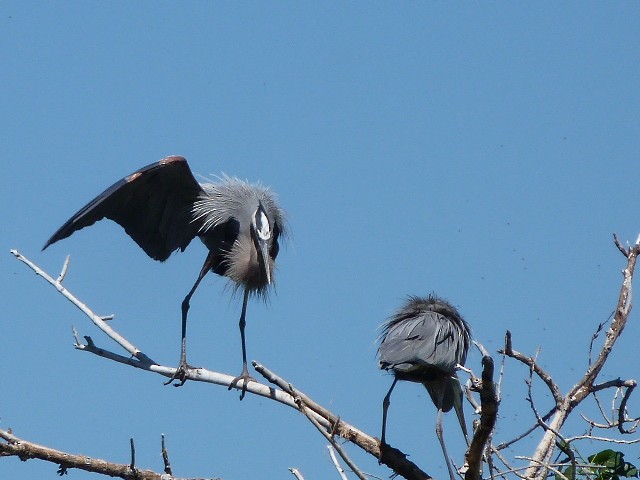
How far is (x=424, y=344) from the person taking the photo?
801 centimetres

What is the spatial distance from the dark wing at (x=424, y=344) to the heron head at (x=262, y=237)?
206cm

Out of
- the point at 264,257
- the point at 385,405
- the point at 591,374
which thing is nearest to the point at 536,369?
the point at 591,374

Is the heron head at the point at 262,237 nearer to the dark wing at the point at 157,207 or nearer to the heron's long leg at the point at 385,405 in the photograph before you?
the dark wing at the point at 157,207

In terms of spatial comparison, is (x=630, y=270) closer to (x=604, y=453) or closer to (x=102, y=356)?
(x=604, y=453)

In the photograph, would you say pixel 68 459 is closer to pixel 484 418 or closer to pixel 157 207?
pixel 484 418

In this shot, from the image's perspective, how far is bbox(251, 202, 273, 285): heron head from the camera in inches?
398

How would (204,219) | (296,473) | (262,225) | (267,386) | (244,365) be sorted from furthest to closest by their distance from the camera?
1. (204,219)
2. (262,225)
3. (244,365)
4. (267,386)
5. (296,473)

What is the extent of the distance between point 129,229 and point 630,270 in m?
5.08

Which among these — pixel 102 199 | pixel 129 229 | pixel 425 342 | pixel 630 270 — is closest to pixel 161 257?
pixel 129 229

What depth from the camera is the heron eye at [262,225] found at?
10211mm

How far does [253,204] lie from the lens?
10.5m

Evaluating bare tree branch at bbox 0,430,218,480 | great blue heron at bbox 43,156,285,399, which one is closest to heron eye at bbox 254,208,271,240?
great blue heron at bbox 43,156,285,399

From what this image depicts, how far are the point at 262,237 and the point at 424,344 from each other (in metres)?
2.66

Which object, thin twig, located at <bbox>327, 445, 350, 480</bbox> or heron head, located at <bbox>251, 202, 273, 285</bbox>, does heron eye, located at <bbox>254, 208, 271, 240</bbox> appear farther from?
thin twig, located at <bbox>327, 445, 350, 480</bbox>
